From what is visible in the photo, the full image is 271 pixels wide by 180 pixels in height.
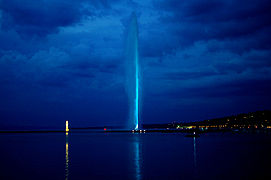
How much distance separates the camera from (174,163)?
31312 mm

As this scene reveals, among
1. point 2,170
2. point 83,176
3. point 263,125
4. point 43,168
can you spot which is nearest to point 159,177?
point 83,176

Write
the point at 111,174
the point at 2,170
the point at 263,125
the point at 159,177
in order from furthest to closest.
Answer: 1. the point at 263,125
2. the point at 2,170
3. the point at 111,174
4. the point at 159,177

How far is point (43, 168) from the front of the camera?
28484 millimetres

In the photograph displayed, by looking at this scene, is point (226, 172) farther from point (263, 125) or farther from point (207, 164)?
point (263, 125)

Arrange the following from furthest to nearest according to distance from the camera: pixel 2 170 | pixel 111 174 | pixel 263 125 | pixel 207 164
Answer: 1. pixel 263 125
2. pixel 207 164
3. pixel 2 170
4. pixel 111 174

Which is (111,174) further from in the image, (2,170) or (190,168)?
(2,170)

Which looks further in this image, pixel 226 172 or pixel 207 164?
pixel 207 164

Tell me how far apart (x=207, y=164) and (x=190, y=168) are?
10.3ft

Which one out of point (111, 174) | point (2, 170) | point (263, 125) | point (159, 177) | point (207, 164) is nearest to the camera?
point (159, 177)

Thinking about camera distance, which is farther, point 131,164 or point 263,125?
point 263,125

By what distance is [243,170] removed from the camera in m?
26.4

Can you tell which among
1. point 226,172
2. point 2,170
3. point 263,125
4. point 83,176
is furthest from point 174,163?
point 263,125

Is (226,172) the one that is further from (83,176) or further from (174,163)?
(83,176)

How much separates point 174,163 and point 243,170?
729 cm
